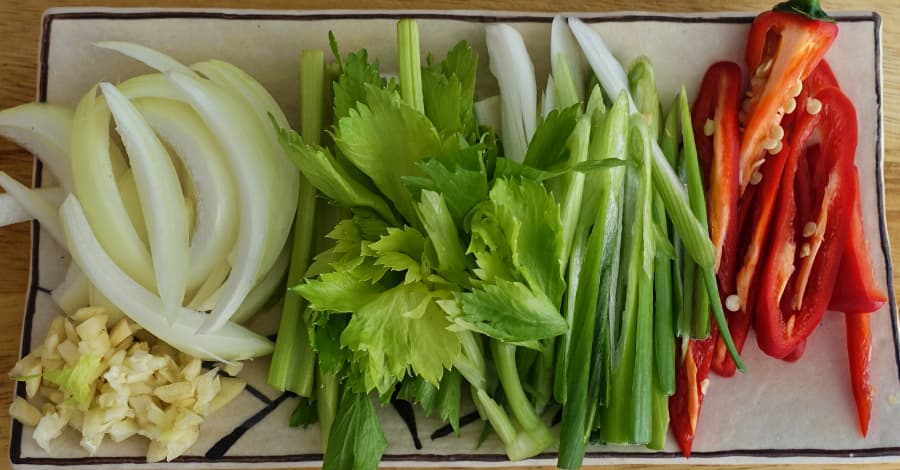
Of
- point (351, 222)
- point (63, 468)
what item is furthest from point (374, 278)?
point (63, 468)

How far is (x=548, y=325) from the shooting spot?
4.27ft

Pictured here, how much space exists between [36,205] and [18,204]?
0.04 meters

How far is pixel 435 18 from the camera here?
1681 mm

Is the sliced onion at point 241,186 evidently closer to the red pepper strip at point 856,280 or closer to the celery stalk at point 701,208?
the celery stalk at point 701,208

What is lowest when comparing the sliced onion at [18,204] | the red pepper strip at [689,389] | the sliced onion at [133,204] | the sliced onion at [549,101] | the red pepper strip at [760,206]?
the red pepper strip at [689,389]

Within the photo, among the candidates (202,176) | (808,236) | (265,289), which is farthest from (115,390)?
(808,236)

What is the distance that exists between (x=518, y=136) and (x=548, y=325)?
44cm

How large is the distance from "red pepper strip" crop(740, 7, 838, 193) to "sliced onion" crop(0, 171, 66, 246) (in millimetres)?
1425

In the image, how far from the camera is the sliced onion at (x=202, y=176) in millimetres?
1499

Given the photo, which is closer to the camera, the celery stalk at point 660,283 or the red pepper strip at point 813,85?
the celery stalk at point 660,283

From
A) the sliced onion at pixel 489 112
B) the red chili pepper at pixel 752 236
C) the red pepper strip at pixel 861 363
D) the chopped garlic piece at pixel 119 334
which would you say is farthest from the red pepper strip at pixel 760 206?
the chopped garlic piece at pixel 119 334

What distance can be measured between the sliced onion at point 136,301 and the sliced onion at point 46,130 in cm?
14

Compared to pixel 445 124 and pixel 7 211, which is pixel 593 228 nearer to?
pixel 445 124

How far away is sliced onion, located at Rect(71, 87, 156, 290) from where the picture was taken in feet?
4.86
